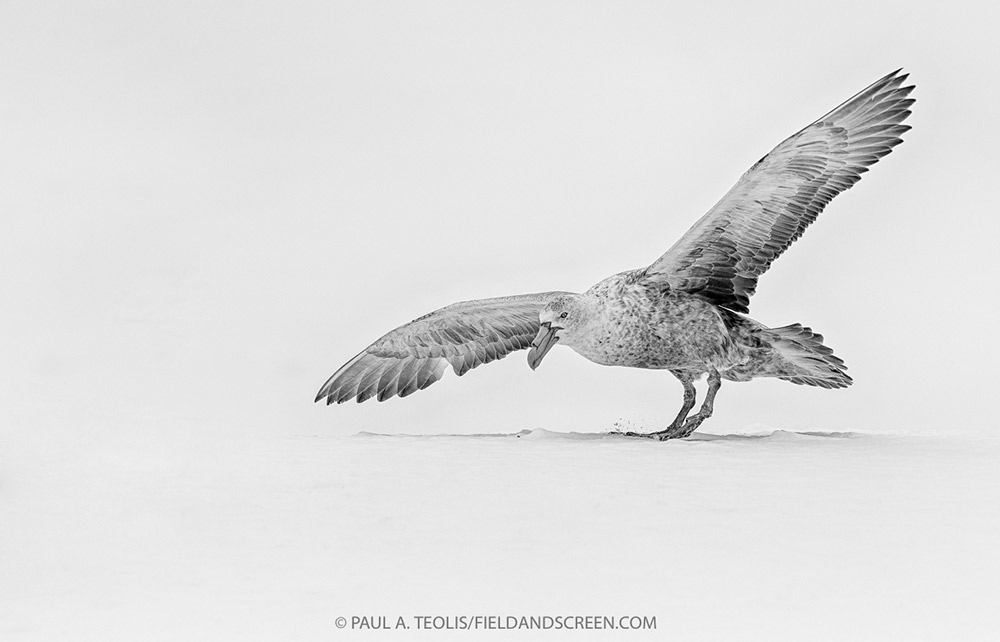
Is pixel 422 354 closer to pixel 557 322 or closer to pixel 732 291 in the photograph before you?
pixel 557 322

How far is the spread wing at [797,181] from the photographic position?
6.13 m

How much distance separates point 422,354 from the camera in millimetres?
7195

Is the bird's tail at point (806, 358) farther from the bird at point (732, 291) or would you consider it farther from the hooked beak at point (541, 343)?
the hooked beak at point (541, 343)

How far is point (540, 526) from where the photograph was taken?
4852 millimetres

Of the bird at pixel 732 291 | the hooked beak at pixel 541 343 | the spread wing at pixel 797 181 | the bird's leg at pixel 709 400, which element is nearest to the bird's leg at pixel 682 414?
the bird at pixel 732 291

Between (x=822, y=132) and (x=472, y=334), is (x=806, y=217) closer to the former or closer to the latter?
(x=822, y=132)

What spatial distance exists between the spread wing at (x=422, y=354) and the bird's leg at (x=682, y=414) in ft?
3.27

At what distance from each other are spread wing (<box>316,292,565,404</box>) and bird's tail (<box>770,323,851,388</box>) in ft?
4.95

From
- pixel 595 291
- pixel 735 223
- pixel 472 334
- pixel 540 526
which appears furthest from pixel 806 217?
pixel 540 526

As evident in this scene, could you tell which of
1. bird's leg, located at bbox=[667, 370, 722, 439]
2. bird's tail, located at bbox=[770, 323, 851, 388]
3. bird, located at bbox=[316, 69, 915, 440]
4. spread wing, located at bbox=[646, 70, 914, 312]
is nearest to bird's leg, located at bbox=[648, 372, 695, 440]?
bird, located at bbox=[316, 69, 915, 440]

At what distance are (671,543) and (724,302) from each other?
2241 millimetres

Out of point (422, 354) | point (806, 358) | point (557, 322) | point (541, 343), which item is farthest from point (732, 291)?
point (422, 354)

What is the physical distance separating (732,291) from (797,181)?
72cm

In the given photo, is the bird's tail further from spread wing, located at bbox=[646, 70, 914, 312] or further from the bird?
spread wing, located at bbox=[646, 70, 914, 312]
